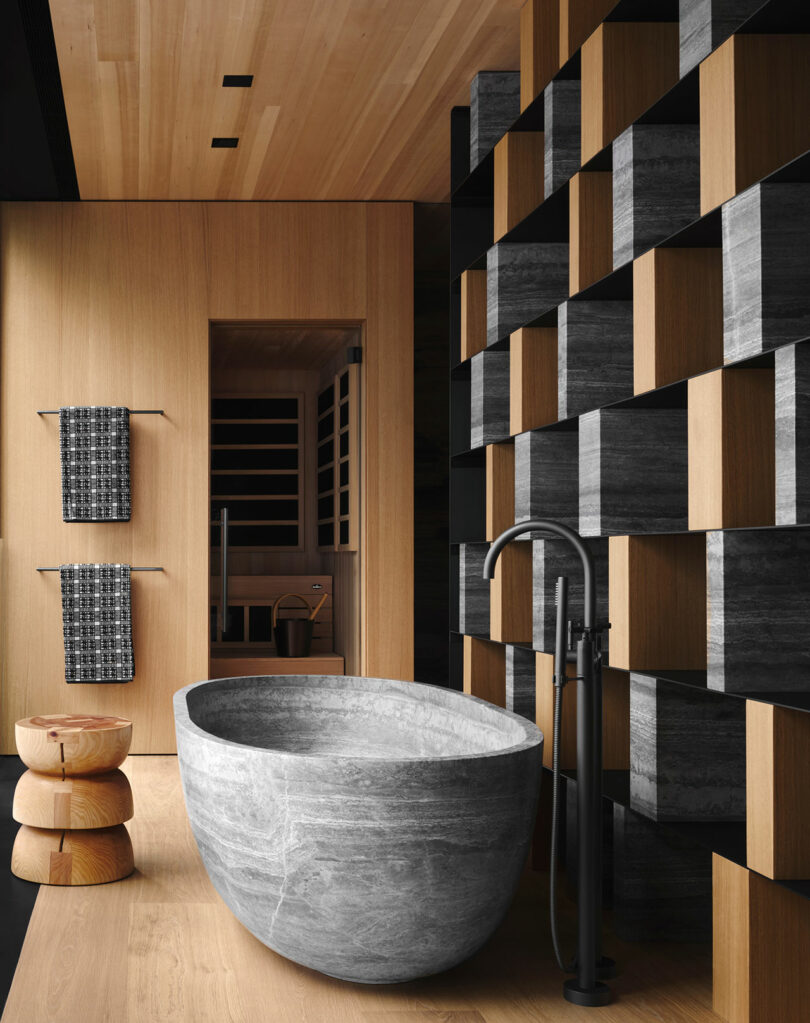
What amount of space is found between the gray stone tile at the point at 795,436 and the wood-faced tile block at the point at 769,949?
2.28 ft

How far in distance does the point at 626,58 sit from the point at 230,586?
4.51 meters

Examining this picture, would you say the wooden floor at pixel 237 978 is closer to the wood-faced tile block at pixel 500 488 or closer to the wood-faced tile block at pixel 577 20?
the wood-faced tile block at pixel 500 488

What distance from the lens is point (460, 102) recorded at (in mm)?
3980

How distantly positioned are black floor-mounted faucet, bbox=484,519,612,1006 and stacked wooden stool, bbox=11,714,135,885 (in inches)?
56.6

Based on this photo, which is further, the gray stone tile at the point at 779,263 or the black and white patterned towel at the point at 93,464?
the black and white patterned towel at the point at 93,464

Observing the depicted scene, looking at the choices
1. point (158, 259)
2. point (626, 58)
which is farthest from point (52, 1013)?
point (158, 259)

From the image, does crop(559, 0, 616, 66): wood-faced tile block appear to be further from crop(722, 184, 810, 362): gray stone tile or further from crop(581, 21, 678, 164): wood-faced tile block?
crop(722, 184, 810, 362): gray stone tile

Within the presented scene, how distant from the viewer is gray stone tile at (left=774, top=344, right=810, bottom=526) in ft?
5.84

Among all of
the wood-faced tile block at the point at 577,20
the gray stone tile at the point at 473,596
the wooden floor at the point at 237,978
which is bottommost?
the wooden floor at the point at 237,978

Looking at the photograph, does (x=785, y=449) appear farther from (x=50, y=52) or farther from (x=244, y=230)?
(x=244, y=230)

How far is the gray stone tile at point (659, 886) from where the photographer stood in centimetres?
265

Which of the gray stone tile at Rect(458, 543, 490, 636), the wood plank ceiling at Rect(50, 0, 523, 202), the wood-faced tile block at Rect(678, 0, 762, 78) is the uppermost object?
the wood plank ceiling at Rect(50, 0, 523, 202)

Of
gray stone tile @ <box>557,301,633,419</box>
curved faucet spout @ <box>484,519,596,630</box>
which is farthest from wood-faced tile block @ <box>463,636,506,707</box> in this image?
curved faucet spout @ <box>484,519,596,630</box>

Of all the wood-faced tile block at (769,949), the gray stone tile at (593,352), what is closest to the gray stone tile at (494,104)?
the gray stone tile at (593,352)
